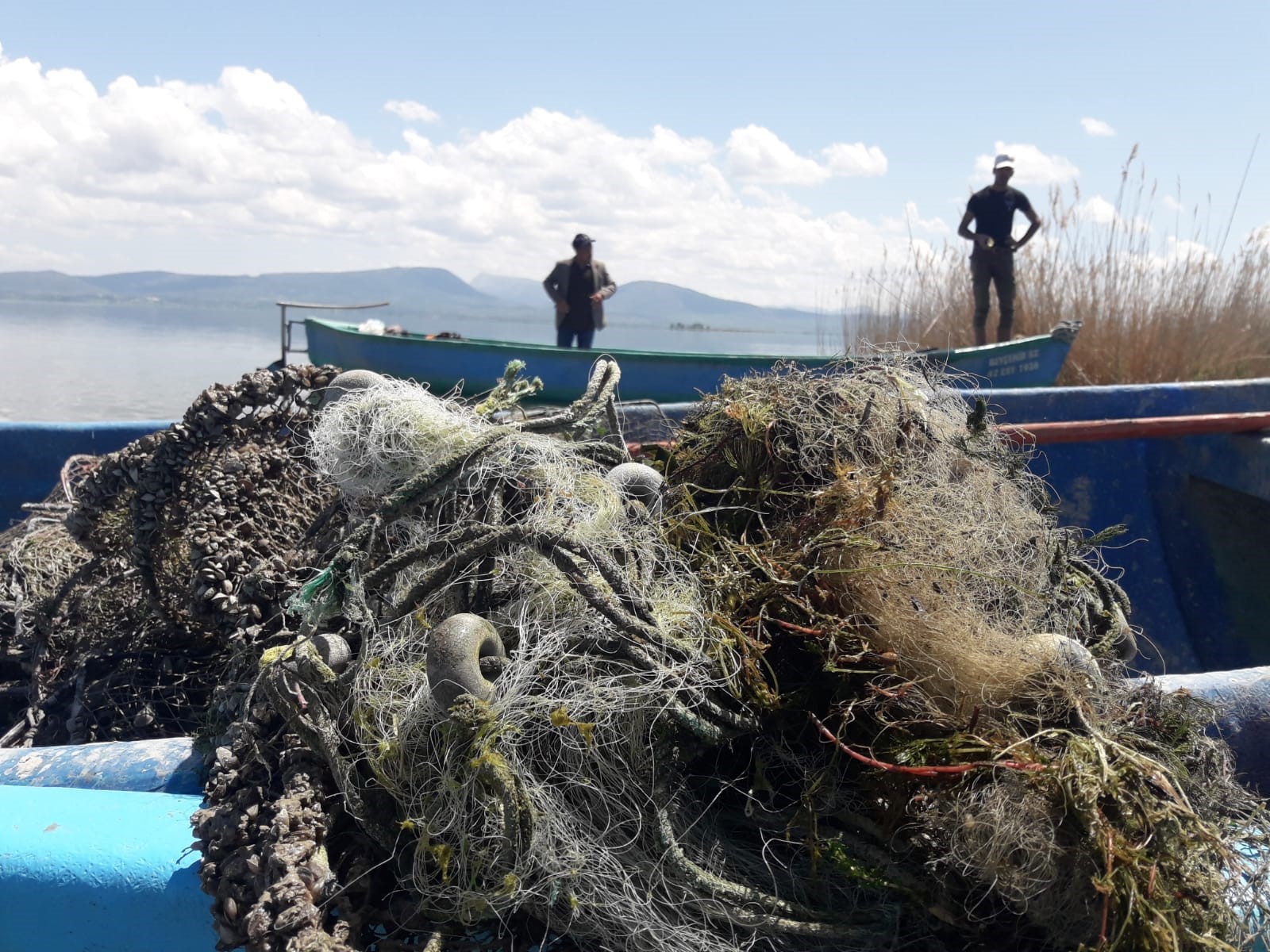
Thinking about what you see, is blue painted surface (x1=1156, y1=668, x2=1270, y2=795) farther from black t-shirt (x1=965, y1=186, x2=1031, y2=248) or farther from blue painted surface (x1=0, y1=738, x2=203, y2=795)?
black t-shirt (x1=965, y1=186, x2=1031, y2=248)

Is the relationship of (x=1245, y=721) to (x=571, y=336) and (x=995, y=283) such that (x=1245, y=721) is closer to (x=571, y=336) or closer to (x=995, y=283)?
(x=995, y=283)

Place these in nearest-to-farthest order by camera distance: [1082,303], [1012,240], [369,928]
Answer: [369,928] < [1012,240] < [1082,303]

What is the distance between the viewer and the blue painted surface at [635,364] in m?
8.60

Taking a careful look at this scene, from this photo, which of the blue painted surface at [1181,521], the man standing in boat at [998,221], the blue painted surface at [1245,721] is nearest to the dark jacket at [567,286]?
the man standing in boat at [998,221]

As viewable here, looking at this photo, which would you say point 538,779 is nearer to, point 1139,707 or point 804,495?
point 804,495

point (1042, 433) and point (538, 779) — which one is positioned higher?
point (1042, 433)

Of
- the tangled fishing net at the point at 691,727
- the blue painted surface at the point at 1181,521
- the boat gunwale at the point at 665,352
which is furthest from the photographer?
the boat gunwale at the point at 665,352

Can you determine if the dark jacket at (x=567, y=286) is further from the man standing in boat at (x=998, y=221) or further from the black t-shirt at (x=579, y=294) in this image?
the man standing in boat at (x=998, y=221)

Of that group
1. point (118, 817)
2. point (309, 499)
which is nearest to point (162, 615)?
point (309, 499)

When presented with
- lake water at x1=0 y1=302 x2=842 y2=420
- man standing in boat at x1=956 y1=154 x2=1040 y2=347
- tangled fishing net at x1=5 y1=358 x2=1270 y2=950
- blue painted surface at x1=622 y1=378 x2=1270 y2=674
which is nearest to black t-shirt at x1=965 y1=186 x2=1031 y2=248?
man standing in boat at x1=956 y1=154 x2=1040 y2=347

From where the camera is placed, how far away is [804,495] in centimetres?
218

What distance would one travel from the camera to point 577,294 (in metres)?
10.3

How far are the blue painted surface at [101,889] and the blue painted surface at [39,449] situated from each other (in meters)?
3.12

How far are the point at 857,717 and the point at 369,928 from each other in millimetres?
940
